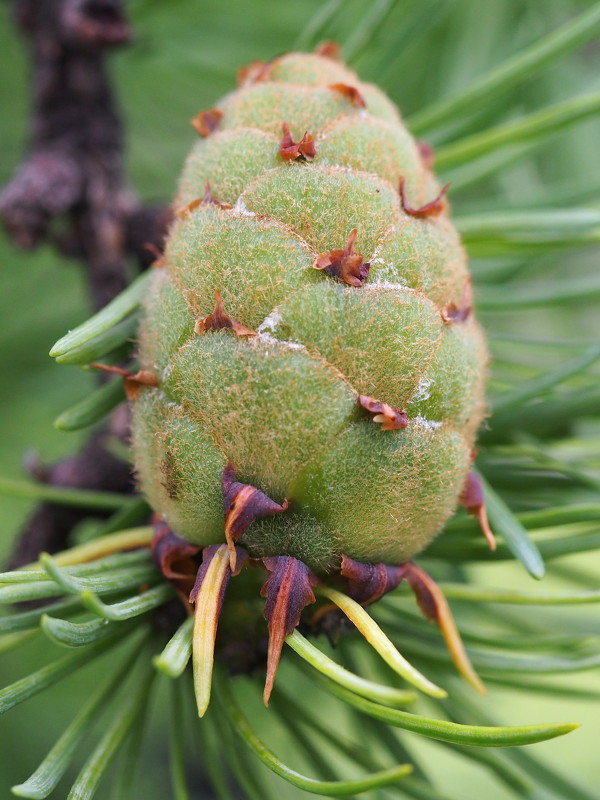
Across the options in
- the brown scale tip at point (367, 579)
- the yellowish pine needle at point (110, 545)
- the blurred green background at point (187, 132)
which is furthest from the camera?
the blurred green background at point (187, 132)

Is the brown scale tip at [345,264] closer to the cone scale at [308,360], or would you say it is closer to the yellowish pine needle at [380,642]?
the cone scale at [308,360]

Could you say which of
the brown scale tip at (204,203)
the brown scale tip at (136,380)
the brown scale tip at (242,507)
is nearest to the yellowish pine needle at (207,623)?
the brown scale tip at (242,507)

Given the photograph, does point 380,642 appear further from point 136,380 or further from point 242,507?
point 136,380

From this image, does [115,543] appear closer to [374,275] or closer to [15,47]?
[374,275]

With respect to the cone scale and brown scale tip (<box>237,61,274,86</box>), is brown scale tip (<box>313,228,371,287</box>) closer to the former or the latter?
the cone scale

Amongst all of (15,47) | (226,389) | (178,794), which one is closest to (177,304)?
(226,389)

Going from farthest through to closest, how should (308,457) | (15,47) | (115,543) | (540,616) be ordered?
(15,47) < (540,616) < (115,543) < (308,457)

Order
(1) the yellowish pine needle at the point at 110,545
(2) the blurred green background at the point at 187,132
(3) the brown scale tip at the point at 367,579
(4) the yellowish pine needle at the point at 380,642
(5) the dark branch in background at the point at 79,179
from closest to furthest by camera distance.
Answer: (4) the yellowish pine needle at the point at 380,642 < (3) the brown scale tip at the point at 367,579 < (1) the yellowish pine needle at the point at 110,545 < (5) the dark branch in background at the point at 79,179 < (2) the blurred green background at the point at 187,132
